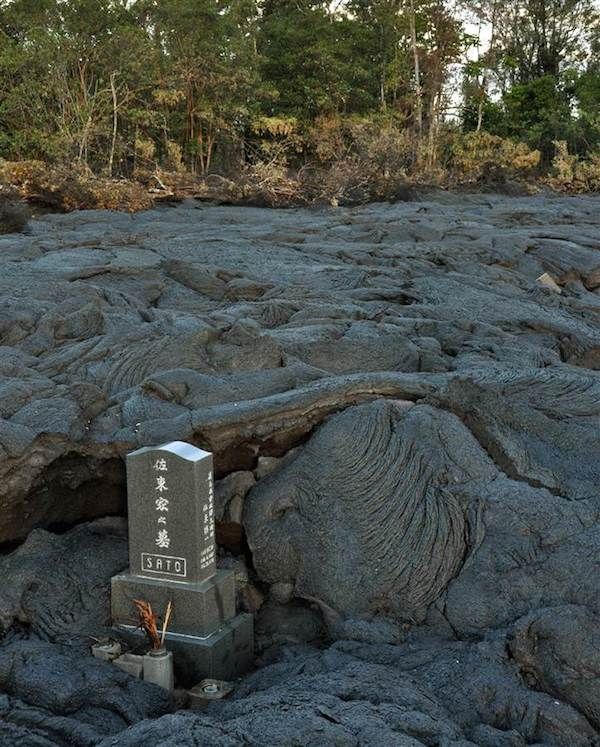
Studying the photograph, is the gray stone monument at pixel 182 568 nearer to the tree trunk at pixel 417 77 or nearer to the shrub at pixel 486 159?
the shrub at pixel 486 159

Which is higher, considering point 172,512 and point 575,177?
point 575,177

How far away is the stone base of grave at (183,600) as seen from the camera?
13.7 feet

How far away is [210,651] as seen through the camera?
4090mm

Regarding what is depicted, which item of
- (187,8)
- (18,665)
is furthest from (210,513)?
(187,8)

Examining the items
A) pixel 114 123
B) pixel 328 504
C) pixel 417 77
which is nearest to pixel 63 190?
pixel 114 123

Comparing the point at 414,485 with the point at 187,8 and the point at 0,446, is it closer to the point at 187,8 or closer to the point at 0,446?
the point at 0,446

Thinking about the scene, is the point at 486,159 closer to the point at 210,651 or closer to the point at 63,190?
the point at 63,190

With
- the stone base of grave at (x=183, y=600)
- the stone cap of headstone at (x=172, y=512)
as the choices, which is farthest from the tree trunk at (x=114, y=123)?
the stone base of grave at (x=183, y=600)

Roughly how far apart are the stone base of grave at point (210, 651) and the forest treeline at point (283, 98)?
13.9 metres

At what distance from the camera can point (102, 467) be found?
17.0 feet

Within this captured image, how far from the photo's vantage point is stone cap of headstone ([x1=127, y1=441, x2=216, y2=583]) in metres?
4.19

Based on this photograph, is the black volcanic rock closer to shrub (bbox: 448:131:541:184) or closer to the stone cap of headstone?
the stone cap of headstone

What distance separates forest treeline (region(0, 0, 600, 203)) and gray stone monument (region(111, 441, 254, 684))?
1355 centimetres

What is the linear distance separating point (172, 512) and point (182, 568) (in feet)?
0.99
